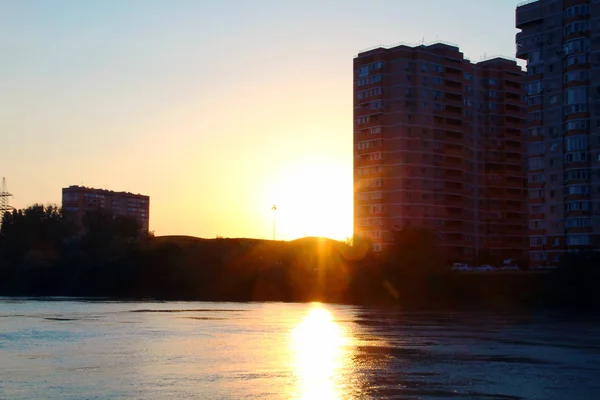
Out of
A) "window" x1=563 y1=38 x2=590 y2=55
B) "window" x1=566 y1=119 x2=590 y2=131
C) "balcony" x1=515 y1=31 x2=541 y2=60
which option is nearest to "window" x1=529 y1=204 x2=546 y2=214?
"window" x1=566 y1=119 x2=590 y2=131

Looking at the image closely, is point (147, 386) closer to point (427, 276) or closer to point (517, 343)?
point (517, 343)

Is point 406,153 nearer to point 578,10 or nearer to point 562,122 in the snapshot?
point 562,122

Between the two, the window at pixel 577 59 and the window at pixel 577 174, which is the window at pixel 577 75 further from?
the window at pixel 577 174

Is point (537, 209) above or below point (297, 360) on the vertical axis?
above

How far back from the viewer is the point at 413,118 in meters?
194

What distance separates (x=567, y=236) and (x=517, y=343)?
286 ft

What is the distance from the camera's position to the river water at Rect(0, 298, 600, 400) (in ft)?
126

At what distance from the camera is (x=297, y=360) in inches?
1988

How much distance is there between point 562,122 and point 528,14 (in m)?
22.9

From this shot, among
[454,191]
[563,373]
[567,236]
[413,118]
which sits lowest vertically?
[563,373]

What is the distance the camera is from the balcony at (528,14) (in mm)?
153625

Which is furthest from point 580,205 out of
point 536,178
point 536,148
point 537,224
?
point 536,148

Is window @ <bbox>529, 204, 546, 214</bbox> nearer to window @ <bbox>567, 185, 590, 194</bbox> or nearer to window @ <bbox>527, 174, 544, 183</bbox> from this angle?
window @ <bbox>527, 174, 544, 183</bbox>

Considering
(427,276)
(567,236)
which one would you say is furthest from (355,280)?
(567,236)
